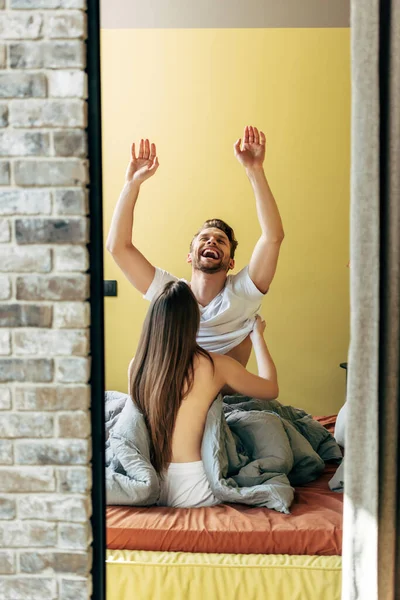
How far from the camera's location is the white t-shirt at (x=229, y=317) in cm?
261

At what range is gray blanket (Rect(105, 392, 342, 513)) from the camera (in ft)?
6.58

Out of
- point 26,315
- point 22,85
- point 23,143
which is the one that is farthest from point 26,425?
point 22,85

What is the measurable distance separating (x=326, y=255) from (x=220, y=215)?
2.27 feet

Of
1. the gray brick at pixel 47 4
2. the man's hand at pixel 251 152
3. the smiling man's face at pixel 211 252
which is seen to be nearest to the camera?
the gray brick at pixel 47 4

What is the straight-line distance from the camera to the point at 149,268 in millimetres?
2660

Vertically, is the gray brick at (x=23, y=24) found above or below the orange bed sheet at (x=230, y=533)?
above

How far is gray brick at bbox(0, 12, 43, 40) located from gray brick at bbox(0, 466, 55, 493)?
0.82 m

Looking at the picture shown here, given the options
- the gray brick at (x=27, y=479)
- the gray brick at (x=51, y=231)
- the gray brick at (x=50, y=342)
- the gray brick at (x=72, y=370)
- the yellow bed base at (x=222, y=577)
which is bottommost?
the yellow bed base at (x=222, y=577)

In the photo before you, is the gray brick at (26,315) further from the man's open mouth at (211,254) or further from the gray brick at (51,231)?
the man's open mouth at (211,254)

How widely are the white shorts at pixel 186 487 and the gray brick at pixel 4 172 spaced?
1139 millimetres

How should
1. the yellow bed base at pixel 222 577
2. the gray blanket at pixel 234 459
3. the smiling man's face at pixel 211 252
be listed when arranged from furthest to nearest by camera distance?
the smiling man's face at pixel 211 252 → the gray blanket at pixel 234 459 → the yellow bed base at pixel 222 577

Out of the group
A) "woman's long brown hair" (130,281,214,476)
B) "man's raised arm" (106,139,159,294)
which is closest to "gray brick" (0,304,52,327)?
"woman's long brown hair" (130,281,214,476)

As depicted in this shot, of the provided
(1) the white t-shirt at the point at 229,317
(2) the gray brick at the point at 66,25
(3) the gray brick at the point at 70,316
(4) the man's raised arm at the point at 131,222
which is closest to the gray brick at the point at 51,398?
(3) the gray brick at the point at 70,316

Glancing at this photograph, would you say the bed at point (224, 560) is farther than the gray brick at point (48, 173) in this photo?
Yes
